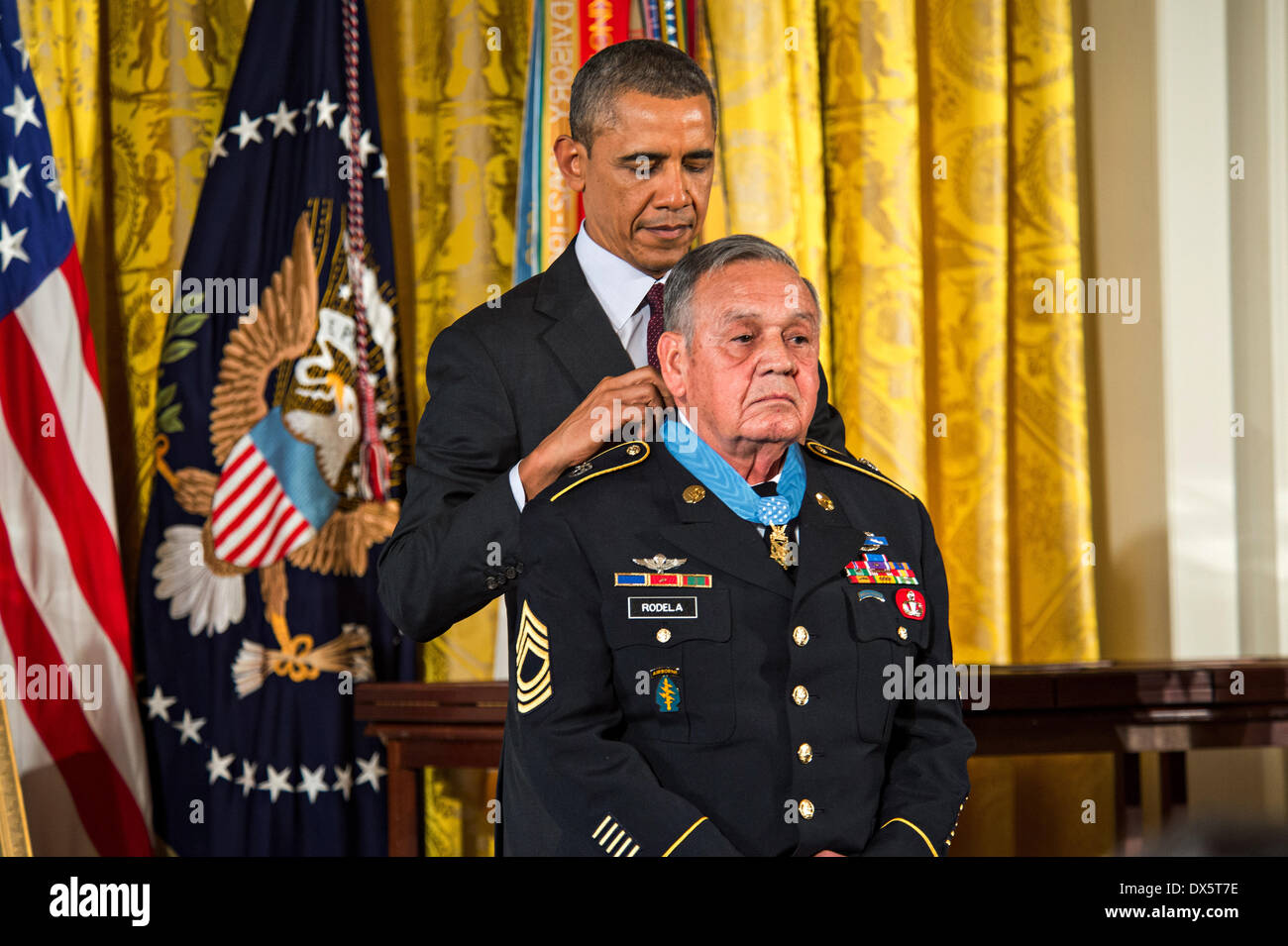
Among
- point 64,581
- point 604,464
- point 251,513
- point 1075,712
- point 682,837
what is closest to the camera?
point 682,837

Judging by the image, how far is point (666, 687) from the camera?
1399mm

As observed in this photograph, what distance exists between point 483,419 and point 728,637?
51 centimetres

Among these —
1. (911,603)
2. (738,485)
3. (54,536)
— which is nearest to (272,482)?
(54,536)

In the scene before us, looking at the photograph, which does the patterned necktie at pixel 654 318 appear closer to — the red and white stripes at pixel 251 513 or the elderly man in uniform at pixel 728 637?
the elderly man in uniform at pixel 728 637

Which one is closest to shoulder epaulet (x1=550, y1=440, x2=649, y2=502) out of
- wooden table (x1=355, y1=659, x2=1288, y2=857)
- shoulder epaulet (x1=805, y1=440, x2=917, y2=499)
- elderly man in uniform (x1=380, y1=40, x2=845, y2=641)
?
elderly man in uniform (x1=380, y1=40, x2=845, y2=641)

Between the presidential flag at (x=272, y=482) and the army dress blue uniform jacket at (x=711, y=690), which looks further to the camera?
the presidential flag at (x=272, y=482)

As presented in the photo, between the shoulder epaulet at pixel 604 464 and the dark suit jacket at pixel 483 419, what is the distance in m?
0.10

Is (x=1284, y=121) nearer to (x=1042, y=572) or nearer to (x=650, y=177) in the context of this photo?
(x=1042, y=572)

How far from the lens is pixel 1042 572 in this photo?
3318 mm

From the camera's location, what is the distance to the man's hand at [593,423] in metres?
1.51

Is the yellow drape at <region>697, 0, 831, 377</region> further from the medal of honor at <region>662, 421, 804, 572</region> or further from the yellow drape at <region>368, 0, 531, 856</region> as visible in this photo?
the medal of honor at <region>662, 421, 804, 572</region>

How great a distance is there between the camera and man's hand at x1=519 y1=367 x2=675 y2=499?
151 cm

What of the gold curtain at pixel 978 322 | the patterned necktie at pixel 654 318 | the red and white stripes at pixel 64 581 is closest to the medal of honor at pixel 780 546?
the patterned necktie at pixel 654 318

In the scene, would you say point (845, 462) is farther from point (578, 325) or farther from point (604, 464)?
point (578, 325)
